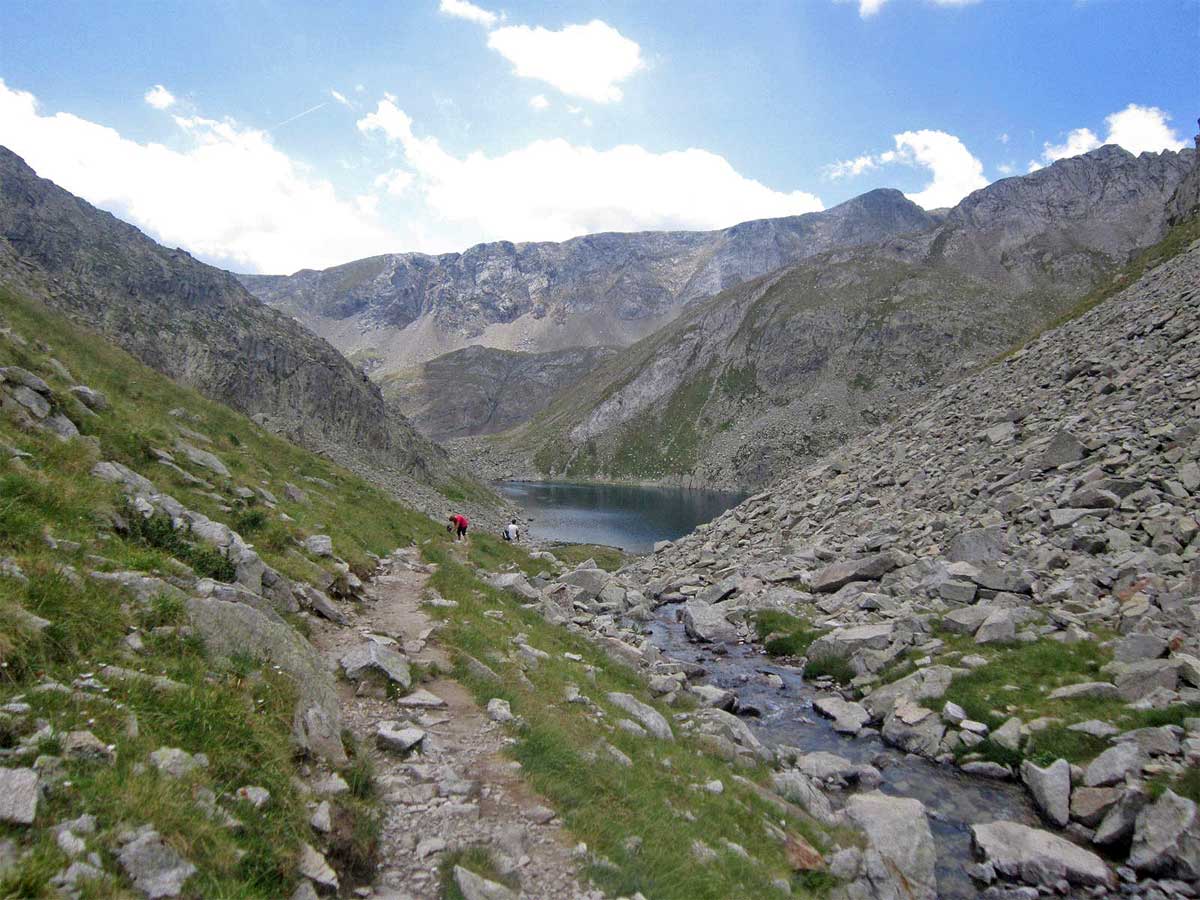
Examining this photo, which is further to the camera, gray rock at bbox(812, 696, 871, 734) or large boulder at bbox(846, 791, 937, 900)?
gray rock at bbox(812, 696, 871, 734)

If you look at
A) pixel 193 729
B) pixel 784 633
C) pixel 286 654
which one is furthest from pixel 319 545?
pixel 784 633

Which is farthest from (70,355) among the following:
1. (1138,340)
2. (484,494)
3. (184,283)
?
(484,494)

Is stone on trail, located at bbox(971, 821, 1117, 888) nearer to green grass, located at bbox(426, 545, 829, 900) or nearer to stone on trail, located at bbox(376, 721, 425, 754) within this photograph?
green grass, located at bbox(426, 545, 829, 900)

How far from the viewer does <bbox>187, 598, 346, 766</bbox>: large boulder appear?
8.12 metres

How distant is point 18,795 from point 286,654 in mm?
4459

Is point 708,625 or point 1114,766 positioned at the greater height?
point 1114,766

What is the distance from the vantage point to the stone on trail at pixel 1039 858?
1255cm

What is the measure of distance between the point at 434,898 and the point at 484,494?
340 feet

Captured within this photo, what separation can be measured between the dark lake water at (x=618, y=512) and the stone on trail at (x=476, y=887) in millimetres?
70079

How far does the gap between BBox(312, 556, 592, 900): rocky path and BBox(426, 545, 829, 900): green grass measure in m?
0.45

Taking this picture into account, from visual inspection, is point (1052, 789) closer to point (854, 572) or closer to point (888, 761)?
point (888, 761)

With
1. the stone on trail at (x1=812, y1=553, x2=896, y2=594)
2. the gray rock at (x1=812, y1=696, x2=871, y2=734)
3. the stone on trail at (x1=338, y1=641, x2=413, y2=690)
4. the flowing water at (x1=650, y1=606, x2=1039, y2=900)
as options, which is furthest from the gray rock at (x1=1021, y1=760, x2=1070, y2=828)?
the stone on trail at (x1=812, y1=553, x2=896, y2=594)

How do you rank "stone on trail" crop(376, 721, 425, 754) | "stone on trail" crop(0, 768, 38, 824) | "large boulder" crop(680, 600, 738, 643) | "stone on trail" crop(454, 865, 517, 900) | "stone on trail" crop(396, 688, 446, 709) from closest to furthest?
"stone on trail" crop(0, 768, 38, 824) < "stone on trail" crop(454, 865, 517, 900) < "stone on trail" crop(376, 721, 425, 754) < "stone on trail" crop(396, 688, 446, 709) < "large boulder" crop(680, 600, 738, 643)

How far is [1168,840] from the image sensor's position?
12477 millimetres
